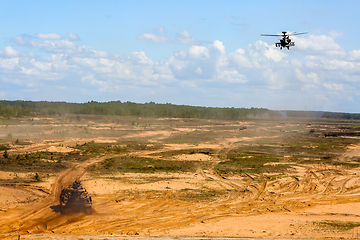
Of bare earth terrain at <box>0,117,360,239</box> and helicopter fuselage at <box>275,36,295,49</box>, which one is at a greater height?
helicopter fuselage at <box>275,36,295,49</box>

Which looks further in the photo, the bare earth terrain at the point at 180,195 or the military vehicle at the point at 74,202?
the military vehicle at the point at 74,202

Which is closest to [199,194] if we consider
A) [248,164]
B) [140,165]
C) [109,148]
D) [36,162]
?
[140,165]

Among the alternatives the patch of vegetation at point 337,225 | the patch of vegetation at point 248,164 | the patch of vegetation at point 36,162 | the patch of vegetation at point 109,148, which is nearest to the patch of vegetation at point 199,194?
the patch of vegetation at point 337,225

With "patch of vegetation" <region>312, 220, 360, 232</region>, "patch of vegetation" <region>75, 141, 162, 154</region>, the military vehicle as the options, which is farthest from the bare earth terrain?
"patch of vegetation" <region>75, 141, 162, 154</region>

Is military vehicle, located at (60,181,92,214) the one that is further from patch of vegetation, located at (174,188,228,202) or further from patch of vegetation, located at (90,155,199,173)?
patch of vegetation, located at (90,155,199,173)

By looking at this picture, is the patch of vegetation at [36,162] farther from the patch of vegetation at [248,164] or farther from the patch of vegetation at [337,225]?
the patch of vegetation at [337,225]

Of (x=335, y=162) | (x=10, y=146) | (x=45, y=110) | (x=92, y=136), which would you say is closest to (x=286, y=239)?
(x=335, y=162)

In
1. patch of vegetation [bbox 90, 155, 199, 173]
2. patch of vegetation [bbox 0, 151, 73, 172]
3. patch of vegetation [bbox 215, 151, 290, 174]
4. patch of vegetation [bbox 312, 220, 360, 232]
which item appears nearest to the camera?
patch of vegetation [bbox 312, 220, 360, 232]
